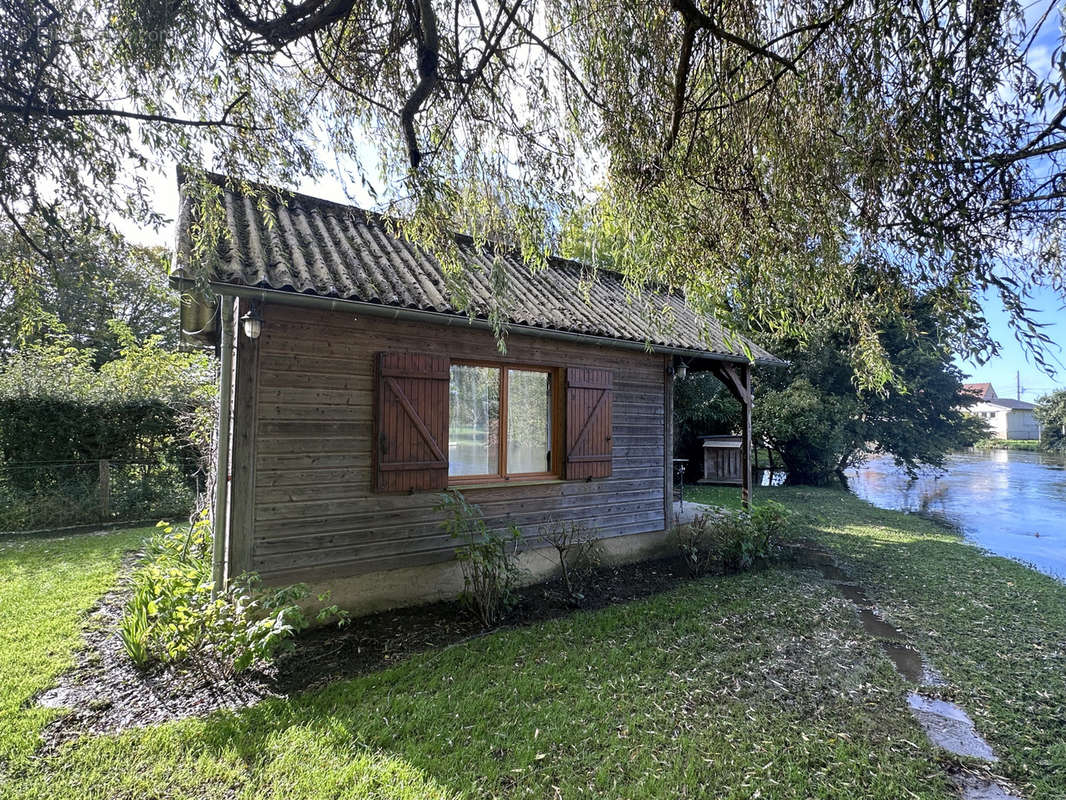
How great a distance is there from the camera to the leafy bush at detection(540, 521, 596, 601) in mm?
5465

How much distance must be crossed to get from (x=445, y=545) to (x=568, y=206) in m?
3.24

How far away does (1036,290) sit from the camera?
8.15 ft

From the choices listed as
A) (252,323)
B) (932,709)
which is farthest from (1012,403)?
(252,323)

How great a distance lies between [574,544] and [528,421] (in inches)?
58.9

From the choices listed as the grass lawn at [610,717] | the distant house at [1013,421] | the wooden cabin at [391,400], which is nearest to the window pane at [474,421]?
the wooden cabin at [391,400]

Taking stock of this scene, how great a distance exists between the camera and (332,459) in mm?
4230

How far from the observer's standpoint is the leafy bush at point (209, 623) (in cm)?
322

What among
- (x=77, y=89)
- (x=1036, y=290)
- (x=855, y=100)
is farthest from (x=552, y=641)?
(x=77, y=89)

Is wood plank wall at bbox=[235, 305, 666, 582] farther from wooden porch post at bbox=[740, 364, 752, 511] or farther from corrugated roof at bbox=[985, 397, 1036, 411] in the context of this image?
corrugated roof at bbox=[985, 397, 1036, 411]

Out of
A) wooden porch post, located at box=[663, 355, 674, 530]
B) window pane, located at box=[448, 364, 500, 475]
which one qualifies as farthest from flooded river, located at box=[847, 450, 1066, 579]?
window pane, located at box=[448, 364, 500, 475]

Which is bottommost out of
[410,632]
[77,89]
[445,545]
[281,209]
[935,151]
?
[410,632]

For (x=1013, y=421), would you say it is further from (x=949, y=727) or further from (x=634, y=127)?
(x=634, y=127)

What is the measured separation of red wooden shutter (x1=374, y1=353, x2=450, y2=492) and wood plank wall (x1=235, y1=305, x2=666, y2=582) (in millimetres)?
118

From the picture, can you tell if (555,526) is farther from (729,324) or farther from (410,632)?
(729,324)
